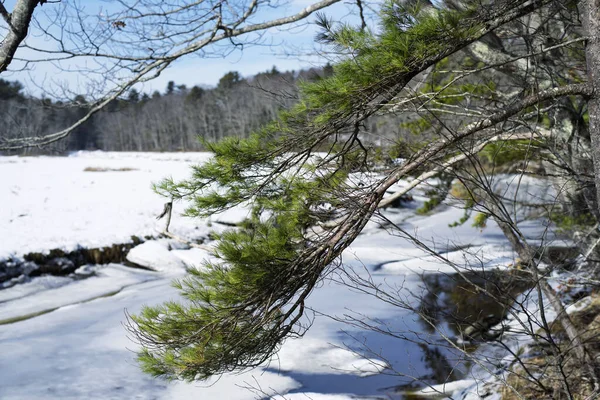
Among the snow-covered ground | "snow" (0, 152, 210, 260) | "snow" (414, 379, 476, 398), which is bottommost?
"snow" (414, 379, 476, 398)

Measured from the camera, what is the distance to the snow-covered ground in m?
5.73

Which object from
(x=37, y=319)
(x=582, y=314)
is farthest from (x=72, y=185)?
(x=582, y=314)

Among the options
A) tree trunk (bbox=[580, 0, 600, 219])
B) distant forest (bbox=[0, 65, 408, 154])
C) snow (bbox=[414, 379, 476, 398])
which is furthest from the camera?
distant forest (bbox=[0, 65, 408, 154])

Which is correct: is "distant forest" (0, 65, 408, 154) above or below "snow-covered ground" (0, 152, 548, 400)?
above

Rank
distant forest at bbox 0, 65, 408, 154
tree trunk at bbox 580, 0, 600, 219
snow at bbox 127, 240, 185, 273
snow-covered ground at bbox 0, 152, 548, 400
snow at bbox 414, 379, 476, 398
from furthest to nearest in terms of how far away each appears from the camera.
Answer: distant forest at bbox 0, 65, 408, 154, snow at bbox 127, 240, 185, 273, snow-covered ground at bbox 0, 152, 548, 400, snow at bbox 414, 379, 476, 398, tree trunk at bbox 580, 0, 600, 219

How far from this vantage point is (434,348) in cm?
711

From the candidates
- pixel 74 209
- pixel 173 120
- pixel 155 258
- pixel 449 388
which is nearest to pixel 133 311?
pixel 155 258

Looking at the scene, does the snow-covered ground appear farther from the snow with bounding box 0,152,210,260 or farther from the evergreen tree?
the evergreen tree

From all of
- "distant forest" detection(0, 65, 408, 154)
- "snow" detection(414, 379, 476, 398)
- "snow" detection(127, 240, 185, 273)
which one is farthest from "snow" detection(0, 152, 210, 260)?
"distant forest" detection(0, 65, 408, 154)

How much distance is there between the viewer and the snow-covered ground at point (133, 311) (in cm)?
573

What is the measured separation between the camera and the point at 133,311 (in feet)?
27.9

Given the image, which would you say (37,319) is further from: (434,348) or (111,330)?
(434,348)

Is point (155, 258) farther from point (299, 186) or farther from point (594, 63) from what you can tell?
point (594, 63)

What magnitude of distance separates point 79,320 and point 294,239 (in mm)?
6247
